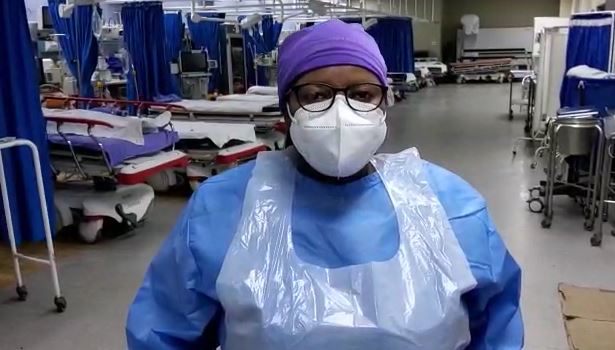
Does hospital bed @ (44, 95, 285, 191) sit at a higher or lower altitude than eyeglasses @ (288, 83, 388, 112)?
lower

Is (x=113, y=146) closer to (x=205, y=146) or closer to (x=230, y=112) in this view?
(x=205, y=146)

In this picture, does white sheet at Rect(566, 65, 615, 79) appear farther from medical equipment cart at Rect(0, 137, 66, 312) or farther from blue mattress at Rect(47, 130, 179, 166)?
medical equipment cart at Rect(0, 137, 66, 312)

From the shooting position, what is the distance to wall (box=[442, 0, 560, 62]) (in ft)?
64.3

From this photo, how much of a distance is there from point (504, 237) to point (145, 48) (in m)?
4.88

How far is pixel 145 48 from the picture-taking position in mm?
7047

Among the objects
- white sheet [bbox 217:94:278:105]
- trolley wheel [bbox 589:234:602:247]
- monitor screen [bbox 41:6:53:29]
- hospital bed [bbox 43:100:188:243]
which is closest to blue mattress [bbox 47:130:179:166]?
hospital bed [bbox 43:100:188:243]

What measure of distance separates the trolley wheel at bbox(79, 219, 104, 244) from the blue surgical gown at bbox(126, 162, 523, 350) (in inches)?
131

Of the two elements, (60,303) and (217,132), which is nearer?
(60,303)

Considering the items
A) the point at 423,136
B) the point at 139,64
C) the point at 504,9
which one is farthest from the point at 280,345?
the point at 504,9

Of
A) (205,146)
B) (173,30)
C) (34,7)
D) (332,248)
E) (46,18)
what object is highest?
(34,7)

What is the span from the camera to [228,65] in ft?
32.3

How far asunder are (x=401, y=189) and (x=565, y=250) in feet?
10.8

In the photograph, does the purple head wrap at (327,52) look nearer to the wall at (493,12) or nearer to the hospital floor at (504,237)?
the hospital floor at (504,237)

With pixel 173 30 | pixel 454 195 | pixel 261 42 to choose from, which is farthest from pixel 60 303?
pixel 261 42
